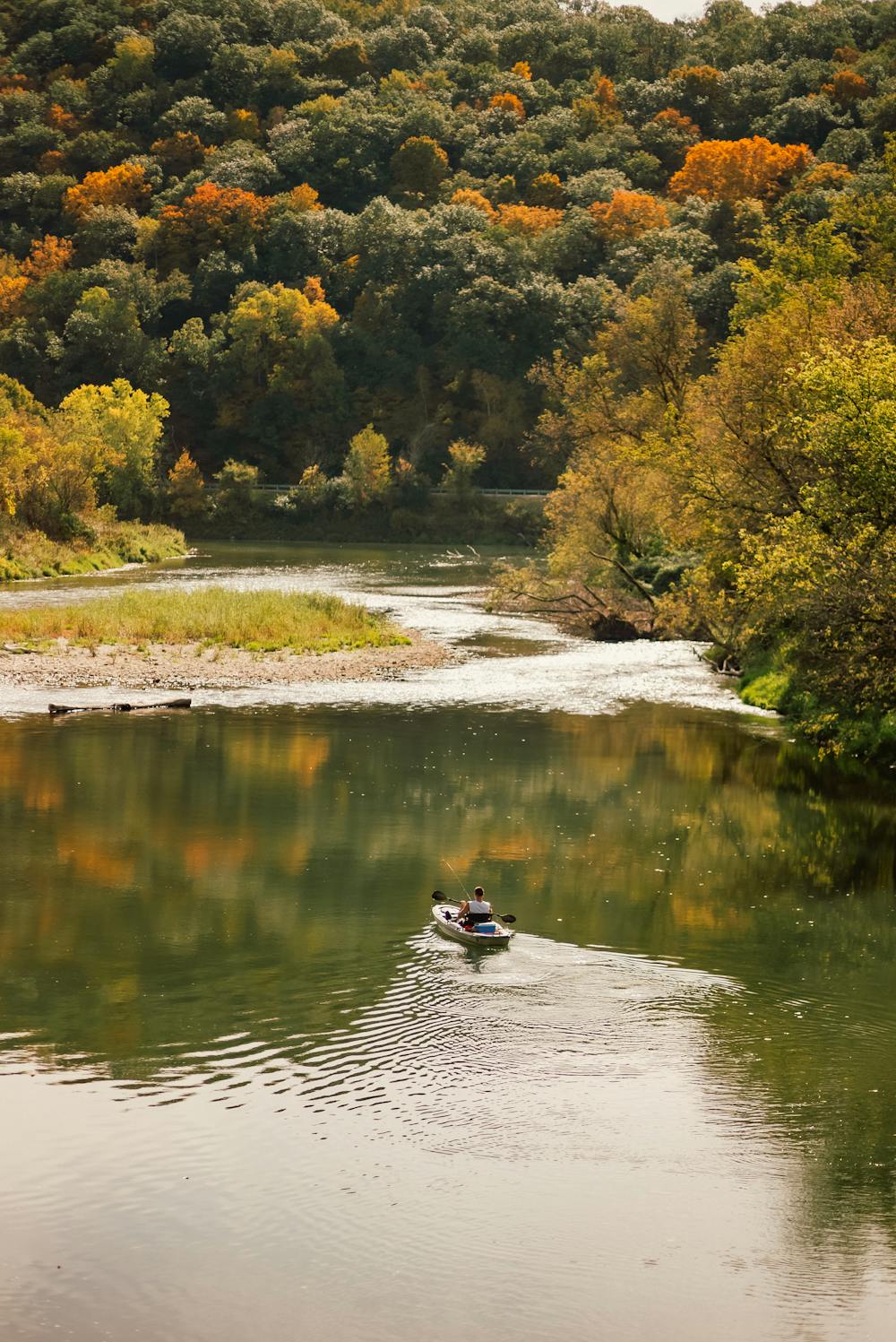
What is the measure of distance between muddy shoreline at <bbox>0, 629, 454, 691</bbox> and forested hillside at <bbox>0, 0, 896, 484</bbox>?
6561 centimetres

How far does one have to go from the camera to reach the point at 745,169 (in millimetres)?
148125

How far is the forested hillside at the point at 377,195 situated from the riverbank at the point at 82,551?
108 ft

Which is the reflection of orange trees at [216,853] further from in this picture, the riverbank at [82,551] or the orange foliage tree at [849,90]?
the orange foliage tree at [849,90]

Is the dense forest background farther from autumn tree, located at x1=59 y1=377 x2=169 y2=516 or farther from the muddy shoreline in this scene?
the muddy shoreline

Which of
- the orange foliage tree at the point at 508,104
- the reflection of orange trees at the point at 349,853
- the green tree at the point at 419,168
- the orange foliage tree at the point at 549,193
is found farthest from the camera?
the orange foliage tree at the point at 508,104

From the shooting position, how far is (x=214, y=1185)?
14906 millimetres

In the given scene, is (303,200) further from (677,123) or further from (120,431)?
(120,431)

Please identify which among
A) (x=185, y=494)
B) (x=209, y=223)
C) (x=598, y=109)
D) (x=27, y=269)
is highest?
(x=598, y=109)

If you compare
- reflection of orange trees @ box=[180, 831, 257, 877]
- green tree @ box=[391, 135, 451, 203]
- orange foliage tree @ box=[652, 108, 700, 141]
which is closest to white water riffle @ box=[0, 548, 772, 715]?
reflection of orange trees @ box=[180, 831, 257, 877]

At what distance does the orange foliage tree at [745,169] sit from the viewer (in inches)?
5763

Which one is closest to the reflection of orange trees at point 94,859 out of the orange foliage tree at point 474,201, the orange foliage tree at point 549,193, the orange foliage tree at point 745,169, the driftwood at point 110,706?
the driftwood at point 110,706

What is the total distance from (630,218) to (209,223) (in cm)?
4062

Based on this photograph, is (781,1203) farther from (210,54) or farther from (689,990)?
(210,54)

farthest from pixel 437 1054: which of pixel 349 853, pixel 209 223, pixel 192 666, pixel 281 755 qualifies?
pixel 209 223
